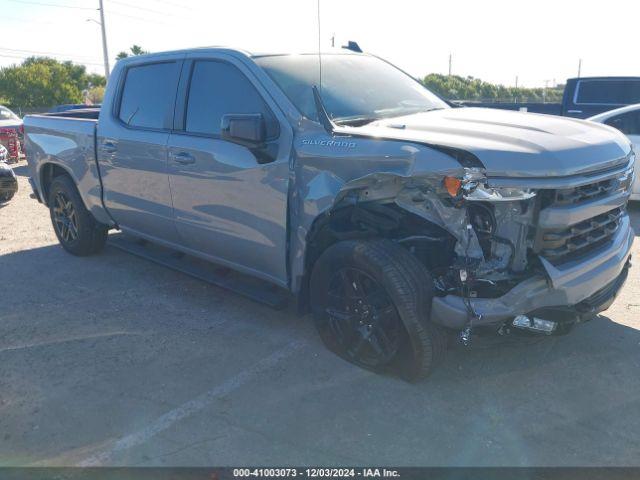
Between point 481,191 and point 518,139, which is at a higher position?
point 518,139

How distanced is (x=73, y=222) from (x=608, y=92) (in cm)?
1057

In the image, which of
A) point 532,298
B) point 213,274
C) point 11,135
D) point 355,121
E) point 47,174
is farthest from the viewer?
point 11,135

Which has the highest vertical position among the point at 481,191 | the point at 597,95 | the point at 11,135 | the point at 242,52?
the point at 242,52

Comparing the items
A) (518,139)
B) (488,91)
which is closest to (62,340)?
(518,139)

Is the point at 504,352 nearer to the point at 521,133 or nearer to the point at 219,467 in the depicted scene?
the point at 521,133

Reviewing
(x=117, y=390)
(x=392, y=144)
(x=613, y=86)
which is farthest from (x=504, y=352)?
(x=613, y=86)

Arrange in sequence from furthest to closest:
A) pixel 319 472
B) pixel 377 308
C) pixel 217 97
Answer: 1. pixel 217 97
2. pixel 377 308
3. pixel 319 472

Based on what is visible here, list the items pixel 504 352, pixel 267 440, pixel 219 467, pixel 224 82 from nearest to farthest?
pixel 219 467 → pixel 267 440 → pixel 504 352 → pixel 224 82

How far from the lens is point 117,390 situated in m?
3.59

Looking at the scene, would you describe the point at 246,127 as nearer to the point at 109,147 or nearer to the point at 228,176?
the point at 228,176

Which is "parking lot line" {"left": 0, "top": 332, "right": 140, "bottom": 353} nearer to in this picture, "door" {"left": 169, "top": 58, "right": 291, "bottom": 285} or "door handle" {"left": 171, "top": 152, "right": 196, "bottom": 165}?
Answer: "door" {"left": 169, "top": 58, "right": 291, "bottom": 285}

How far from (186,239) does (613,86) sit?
34.2 feet

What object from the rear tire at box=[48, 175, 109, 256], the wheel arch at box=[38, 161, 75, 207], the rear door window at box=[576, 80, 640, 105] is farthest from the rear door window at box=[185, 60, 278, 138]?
the rear door window at box=[576, 80, 640, 105]

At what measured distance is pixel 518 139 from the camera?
10.3 ft
